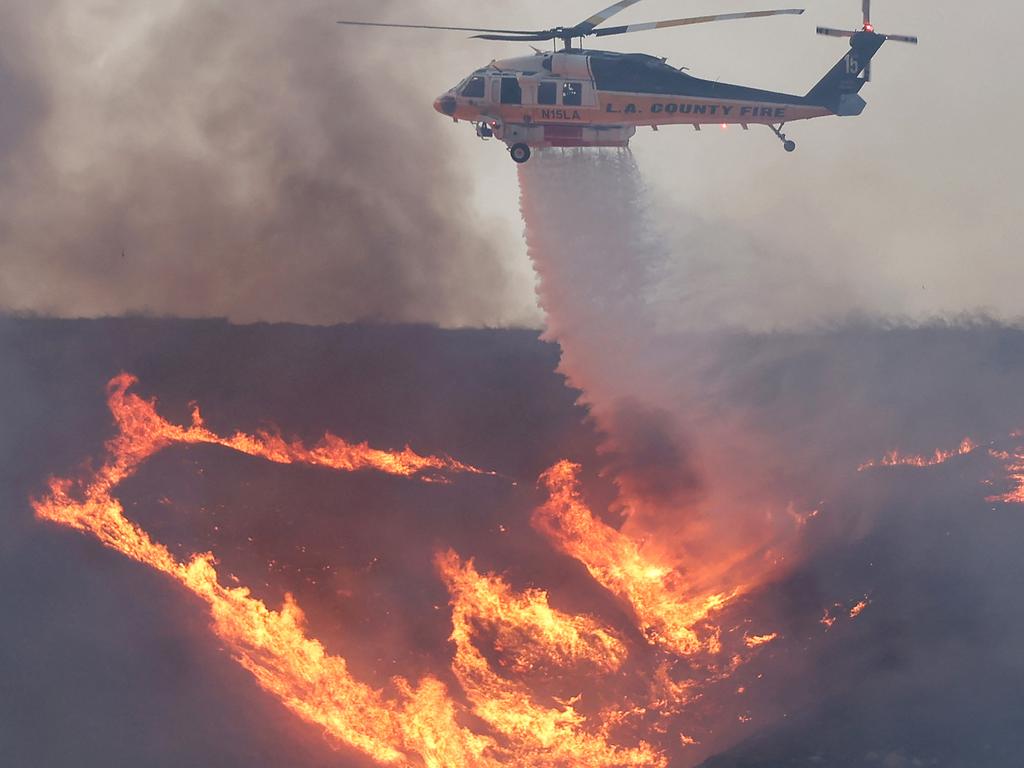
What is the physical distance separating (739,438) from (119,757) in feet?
77.5

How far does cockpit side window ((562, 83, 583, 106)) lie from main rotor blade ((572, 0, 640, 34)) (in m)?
1.66

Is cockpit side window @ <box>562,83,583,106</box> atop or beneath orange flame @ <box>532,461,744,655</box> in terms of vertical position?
atop

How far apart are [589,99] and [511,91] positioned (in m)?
2.41

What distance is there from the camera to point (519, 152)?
1594 inches

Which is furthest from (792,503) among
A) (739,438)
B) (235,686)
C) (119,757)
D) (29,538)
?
(29,538)

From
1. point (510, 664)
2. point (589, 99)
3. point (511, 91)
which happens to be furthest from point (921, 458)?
point (511, 91)

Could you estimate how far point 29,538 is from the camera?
149 ft

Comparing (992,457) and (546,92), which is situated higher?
(546,92)

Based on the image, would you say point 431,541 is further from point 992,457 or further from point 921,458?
point 992,457

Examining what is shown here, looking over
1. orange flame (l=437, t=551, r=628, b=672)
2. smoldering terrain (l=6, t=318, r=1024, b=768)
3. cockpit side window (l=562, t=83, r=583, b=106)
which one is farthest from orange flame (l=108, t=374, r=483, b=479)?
cockpit side window (l=562, t=83, r=583, b=106)

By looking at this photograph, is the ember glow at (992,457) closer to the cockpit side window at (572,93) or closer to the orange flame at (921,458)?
the orange flame at (921,458)

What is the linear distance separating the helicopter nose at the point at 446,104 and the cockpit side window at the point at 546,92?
8.91 feet

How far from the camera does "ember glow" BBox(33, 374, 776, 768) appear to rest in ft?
126

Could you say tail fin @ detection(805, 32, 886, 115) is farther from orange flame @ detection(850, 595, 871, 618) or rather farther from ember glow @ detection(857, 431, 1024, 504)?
orange flame @ detection(850, 595, 871, 618)
